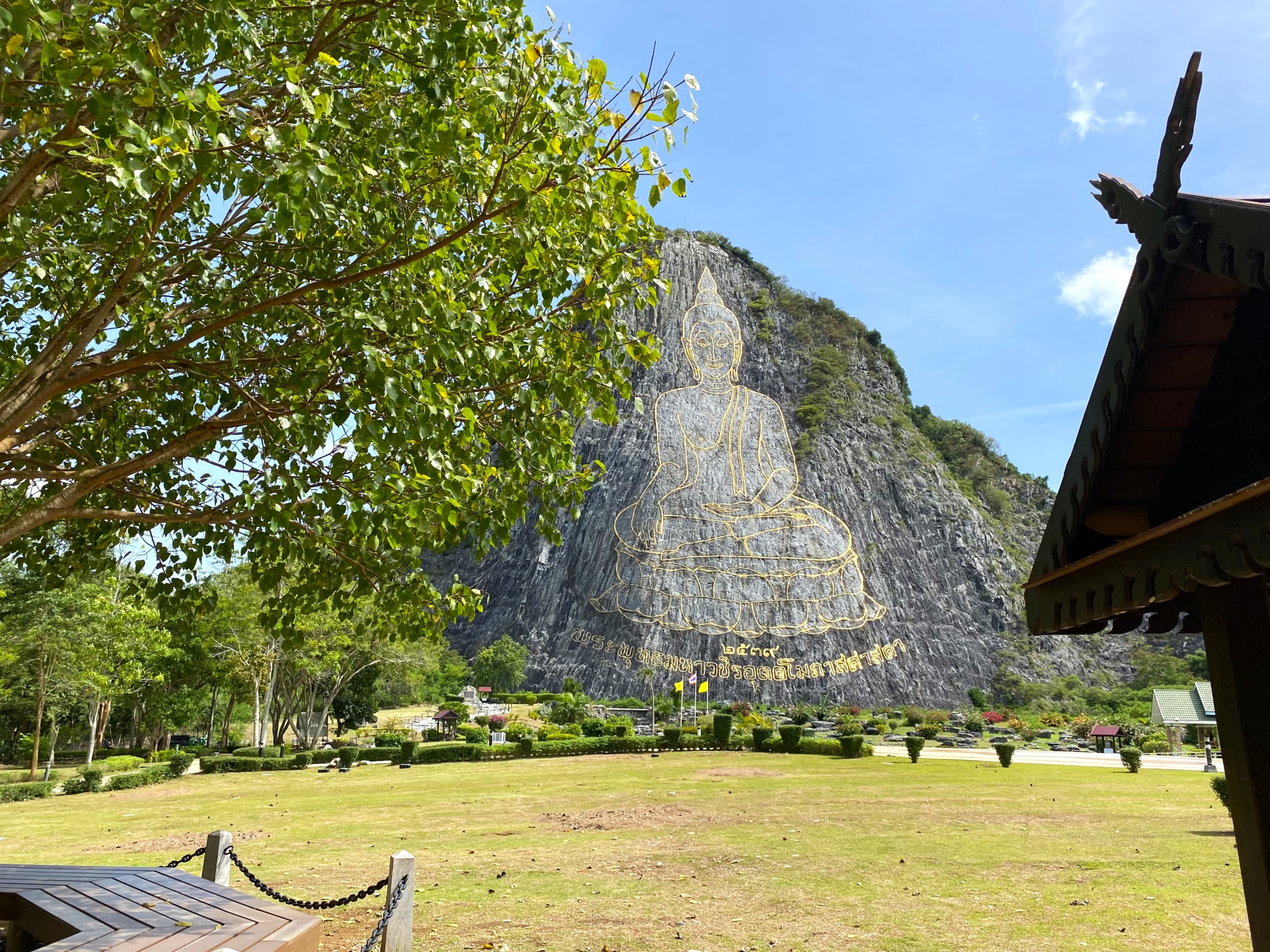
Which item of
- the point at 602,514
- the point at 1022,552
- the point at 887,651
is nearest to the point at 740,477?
the point at 602,514

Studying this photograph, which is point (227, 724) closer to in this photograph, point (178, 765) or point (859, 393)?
point (178, 765)

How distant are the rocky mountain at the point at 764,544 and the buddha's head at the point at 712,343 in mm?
148

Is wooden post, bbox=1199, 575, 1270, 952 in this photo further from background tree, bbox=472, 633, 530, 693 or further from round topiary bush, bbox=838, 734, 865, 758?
background tree, bbox=472, 633, 530, 693

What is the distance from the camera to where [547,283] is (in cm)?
614

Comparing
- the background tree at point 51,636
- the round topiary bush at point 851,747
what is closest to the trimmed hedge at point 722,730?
the round topiary bush at point 851,747

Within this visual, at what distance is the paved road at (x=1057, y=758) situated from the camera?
22234 mm

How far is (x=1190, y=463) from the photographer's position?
3.24 metres

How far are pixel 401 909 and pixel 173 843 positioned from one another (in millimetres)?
8979

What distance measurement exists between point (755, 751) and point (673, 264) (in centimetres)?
4637

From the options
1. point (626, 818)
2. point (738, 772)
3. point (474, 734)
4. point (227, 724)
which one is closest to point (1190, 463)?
point (626, 818)

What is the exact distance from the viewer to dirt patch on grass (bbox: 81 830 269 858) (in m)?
11.3

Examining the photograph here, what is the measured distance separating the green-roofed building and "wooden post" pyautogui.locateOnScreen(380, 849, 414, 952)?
31996 mm

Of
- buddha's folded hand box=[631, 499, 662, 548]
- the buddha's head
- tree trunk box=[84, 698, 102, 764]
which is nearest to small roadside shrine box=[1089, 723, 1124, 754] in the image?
buddha's folded hand box=[631, 499, 662, 548]

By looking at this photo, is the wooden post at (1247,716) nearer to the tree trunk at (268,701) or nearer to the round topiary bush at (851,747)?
the round topiary bush at (851,747)
